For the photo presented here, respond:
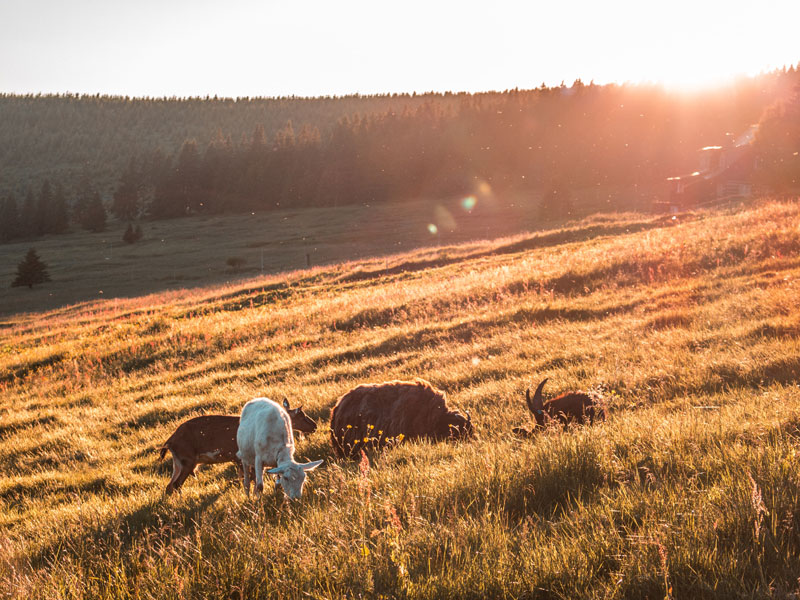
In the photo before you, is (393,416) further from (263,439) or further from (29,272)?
(29,272)

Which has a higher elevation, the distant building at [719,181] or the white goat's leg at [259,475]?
the distant building at [719,181]

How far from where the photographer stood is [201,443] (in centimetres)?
695

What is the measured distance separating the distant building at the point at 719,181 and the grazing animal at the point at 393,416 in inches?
2463

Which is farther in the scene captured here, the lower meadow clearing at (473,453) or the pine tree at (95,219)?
the pine tree at (95,219)

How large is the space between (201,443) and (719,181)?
2820 inches

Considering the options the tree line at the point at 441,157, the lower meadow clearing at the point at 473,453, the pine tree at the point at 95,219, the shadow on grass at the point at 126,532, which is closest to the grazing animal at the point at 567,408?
the lower meadow clearing at the point at 473,453

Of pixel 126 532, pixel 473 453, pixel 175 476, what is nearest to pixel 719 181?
pixel 473 453

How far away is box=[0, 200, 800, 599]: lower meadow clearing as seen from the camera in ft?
9.68

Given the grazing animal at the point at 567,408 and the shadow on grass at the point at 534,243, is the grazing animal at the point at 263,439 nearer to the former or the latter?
the grazing animal at the point at 567,408

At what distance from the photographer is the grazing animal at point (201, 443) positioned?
271 inches

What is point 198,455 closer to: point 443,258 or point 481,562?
point 481,562

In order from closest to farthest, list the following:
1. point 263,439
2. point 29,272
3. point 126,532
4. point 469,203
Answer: point 126,532
point 263,439
point 29,272
point 469,203

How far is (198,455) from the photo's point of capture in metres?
6.95

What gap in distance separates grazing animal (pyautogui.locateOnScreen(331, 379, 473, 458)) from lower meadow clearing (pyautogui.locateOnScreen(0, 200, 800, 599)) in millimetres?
428
